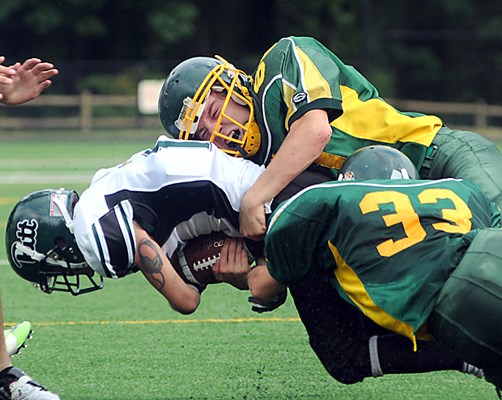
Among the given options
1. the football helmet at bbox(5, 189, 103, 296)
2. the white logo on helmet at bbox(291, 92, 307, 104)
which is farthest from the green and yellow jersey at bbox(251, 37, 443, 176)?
the football helmet at bbox(5, 189, 103, 296)

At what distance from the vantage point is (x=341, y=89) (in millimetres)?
4285

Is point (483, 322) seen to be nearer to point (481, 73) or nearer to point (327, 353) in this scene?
point (327, 353)

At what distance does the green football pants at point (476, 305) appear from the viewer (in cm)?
283

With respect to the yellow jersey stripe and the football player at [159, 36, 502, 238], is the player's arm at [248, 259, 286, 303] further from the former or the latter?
the yellow jersey stripe

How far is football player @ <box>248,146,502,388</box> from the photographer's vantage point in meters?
2.86

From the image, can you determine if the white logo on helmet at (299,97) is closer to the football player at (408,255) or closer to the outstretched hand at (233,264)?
the outstretched hand at (233,264)

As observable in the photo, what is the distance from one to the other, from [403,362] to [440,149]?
126 centimetres

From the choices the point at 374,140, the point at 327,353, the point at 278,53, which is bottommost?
the point at 327,353

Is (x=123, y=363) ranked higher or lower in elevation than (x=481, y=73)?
higher

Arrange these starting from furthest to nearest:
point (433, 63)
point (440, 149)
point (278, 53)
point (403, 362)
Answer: point (433, 63) < point (440, 149) < point (278, 53) < point (403, 362)

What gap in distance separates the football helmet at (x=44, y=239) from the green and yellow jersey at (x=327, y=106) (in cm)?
80

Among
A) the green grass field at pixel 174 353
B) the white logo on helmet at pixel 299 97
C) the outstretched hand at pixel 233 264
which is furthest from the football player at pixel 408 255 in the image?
the green grass field at pixel 174 353

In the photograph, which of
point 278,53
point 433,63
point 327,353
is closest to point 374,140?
point 278,53

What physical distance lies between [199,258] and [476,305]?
3.86ft
